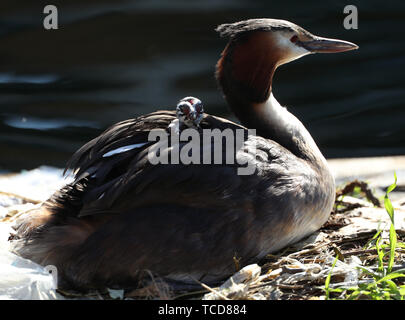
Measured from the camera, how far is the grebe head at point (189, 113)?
3.48m

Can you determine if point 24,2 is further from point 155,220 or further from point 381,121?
point 155,220

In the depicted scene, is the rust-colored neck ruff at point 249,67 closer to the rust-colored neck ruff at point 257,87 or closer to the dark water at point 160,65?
the rust-colored neck ruff at point 257,87

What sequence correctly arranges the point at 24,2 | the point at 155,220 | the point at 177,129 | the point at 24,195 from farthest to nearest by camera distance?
the point at 24,2, the point at 24,195, the point at 177,129, the point at 155,220

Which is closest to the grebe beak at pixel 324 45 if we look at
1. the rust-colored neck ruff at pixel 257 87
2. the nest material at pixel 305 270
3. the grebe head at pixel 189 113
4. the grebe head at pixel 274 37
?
the grebe head at pixel 274 37

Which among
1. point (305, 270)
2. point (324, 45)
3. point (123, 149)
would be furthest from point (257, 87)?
point (305, 270)

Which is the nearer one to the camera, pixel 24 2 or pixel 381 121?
pixel 381 121

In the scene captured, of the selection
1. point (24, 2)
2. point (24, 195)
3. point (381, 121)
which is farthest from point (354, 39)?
point (24, 195)

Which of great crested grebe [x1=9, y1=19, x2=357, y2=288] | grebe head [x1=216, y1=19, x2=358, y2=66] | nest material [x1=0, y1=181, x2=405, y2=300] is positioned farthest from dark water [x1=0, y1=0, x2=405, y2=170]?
great crested grebe [x1=9, y1=19, x2=357, y2=288]

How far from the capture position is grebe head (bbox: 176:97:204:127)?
11.4ft

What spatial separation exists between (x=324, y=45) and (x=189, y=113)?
45.1 inches

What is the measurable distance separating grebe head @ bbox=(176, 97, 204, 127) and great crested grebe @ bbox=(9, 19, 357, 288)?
0.13 meters

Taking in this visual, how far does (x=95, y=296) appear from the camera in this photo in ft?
10.8
